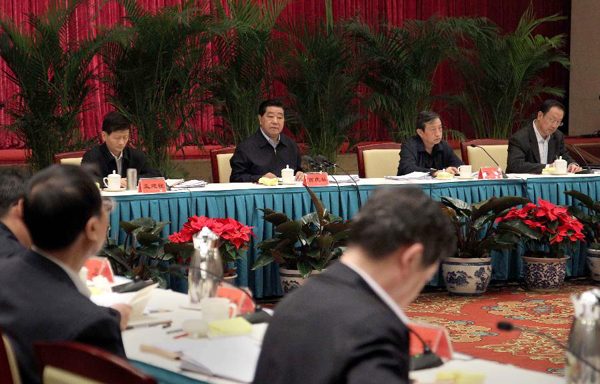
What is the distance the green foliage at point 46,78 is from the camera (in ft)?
19.6

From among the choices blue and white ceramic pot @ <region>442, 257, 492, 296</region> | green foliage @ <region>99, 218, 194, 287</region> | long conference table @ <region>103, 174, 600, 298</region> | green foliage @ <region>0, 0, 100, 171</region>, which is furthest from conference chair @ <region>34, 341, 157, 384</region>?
green foliage @ <region>0, 0, 100, 171</region>

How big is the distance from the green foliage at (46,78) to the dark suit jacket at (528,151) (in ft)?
9.87

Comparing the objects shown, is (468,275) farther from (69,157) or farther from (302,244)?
(69,157)

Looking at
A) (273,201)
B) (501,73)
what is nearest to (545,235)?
(273,201)

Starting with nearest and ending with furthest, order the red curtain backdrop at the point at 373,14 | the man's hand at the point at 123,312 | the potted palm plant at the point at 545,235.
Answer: the man's hand at the point at 123,312, the potted palm plant at the point at 545,235, the red curtain backdrop at the point at 373,14

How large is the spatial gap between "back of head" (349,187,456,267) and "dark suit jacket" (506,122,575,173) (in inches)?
177

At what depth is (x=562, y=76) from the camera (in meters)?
10.5

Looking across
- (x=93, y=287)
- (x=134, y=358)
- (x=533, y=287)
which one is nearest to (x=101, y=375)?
(x=134, y=358)

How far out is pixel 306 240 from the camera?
Answer: 4.27m

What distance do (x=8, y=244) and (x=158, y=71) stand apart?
4.41 metres

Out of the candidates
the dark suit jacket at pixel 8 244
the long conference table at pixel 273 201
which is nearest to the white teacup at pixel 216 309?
the dark suit jacket at pixel 8 244

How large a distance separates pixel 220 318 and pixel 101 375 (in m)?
0.79

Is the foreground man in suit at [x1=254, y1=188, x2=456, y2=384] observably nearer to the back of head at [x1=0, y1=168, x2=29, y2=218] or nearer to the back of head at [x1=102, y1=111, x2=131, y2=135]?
the back of head at [x1=0, y1=168, x2=29, y2=218]

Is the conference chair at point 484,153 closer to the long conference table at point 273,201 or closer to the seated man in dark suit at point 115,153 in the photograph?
the long conference table at point 273,201
